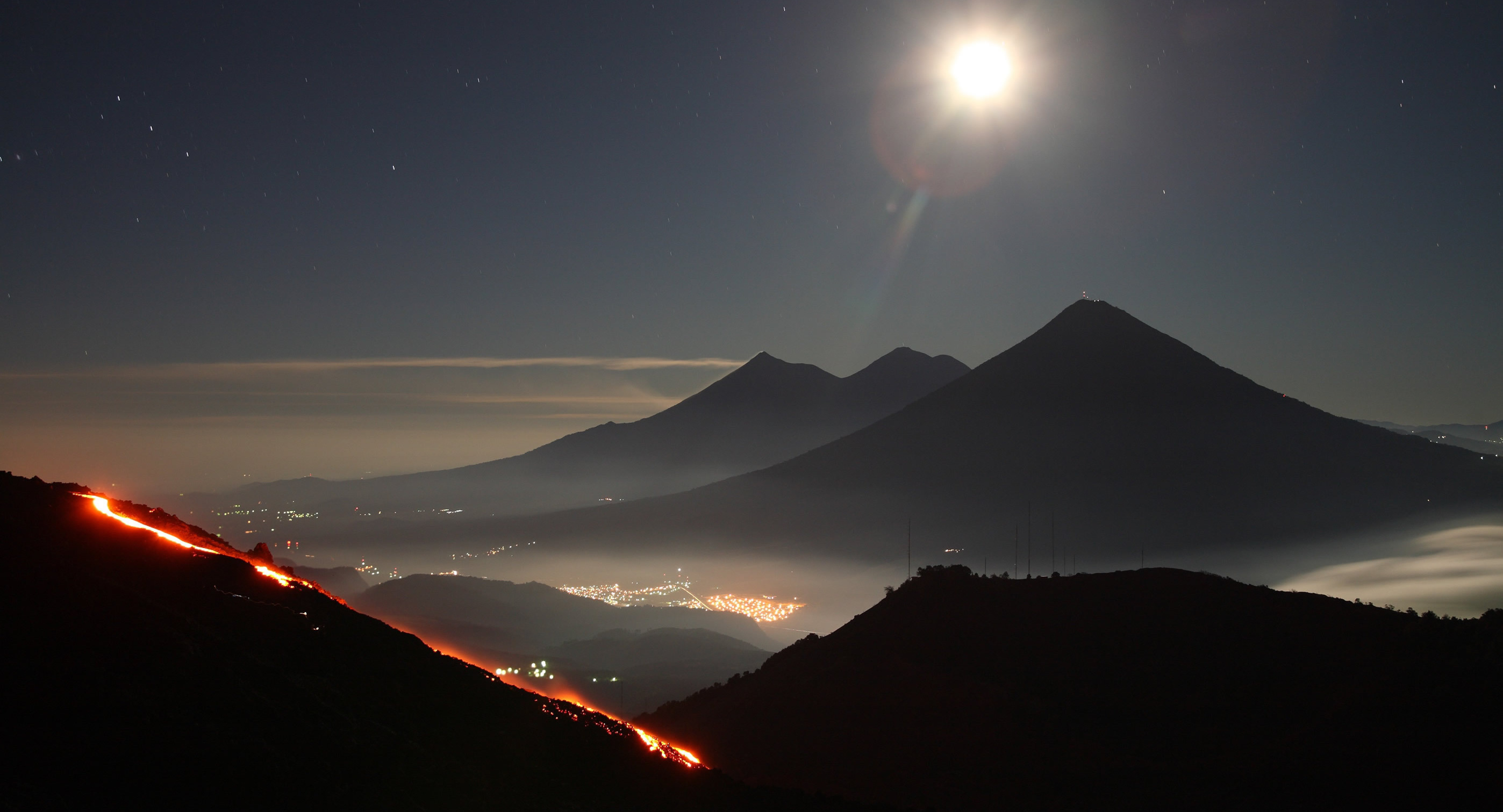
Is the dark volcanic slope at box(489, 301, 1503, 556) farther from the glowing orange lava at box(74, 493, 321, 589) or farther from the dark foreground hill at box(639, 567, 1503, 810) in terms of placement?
the glowing orange lava at box(74, 493, 321, 589)

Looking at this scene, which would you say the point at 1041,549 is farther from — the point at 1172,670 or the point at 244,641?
the point at 244,641

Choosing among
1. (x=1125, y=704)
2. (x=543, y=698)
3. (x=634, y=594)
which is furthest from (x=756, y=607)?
(x=543, y=698)

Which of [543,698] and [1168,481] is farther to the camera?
[1168,481]

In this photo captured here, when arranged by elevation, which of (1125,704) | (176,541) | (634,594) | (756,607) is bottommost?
(756,607)

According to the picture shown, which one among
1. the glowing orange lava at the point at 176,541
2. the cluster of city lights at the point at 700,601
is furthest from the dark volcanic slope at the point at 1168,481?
the glowing orange lava at the point at 176,541

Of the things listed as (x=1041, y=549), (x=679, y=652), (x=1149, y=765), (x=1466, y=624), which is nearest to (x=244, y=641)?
(x=1149, y=765)

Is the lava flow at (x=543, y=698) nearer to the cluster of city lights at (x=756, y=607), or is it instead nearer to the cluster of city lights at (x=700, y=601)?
the cluster of city lights at (x=700, y=601)

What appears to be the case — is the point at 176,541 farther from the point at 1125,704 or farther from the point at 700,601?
the point at 700,601
